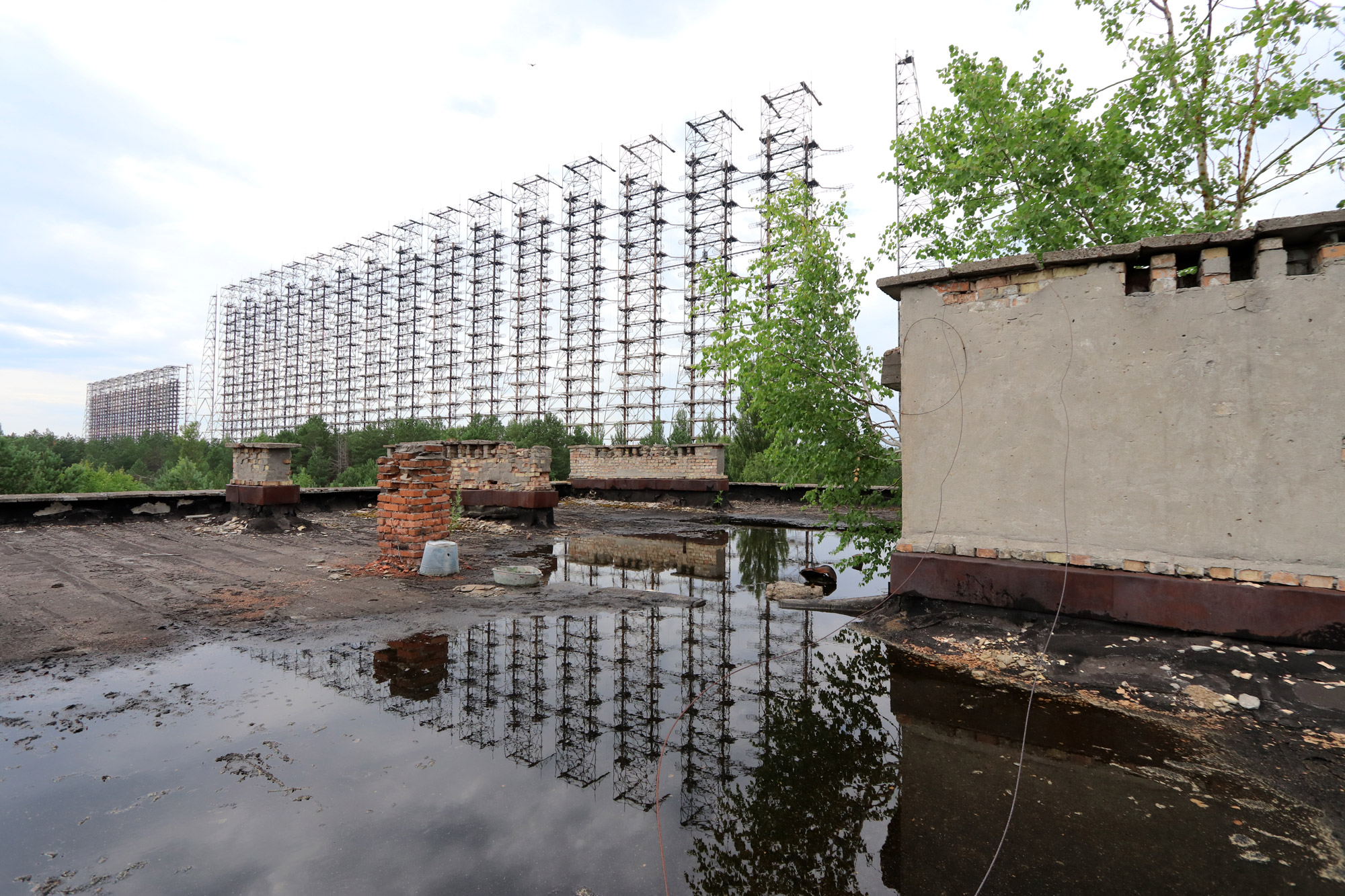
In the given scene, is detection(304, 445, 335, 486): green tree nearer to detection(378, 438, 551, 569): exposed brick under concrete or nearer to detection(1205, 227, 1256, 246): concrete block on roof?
detection(378, 438, 551, 569): exposed brick under concrete

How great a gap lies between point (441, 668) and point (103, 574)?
17.5 feet

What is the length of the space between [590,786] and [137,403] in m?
120

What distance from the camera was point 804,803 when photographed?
2.35 m

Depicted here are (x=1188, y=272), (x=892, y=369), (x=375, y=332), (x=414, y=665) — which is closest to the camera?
(x=414, y=665)

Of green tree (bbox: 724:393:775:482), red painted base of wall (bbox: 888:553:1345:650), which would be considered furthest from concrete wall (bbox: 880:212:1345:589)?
green tree (bbox: 724:393:775:482)

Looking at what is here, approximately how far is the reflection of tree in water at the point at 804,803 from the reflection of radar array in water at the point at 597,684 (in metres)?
0.13

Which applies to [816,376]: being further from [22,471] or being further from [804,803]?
[22,471]

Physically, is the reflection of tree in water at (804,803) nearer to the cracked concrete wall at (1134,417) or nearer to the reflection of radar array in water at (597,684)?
the reflection of radar array in water at (597,684)

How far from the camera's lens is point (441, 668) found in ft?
12.6

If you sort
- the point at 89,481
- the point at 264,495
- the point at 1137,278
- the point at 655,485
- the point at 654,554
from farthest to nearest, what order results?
1. the point at 89,481
2. the point at 655,485
3. the point at 264,495
4. the point at 654,554
5. the point at 1137,278

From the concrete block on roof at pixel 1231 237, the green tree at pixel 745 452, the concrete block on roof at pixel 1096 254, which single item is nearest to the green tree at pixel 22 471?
the green tree at pixel 745 452

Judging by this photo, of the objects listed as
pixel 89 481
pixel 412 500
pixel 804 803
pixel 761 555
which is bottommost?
pixel 761 555

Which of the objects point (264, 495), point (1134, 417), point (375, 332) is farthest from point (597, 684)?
point (375, 332)

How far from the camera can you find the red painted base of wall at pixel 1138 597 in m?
3.60
